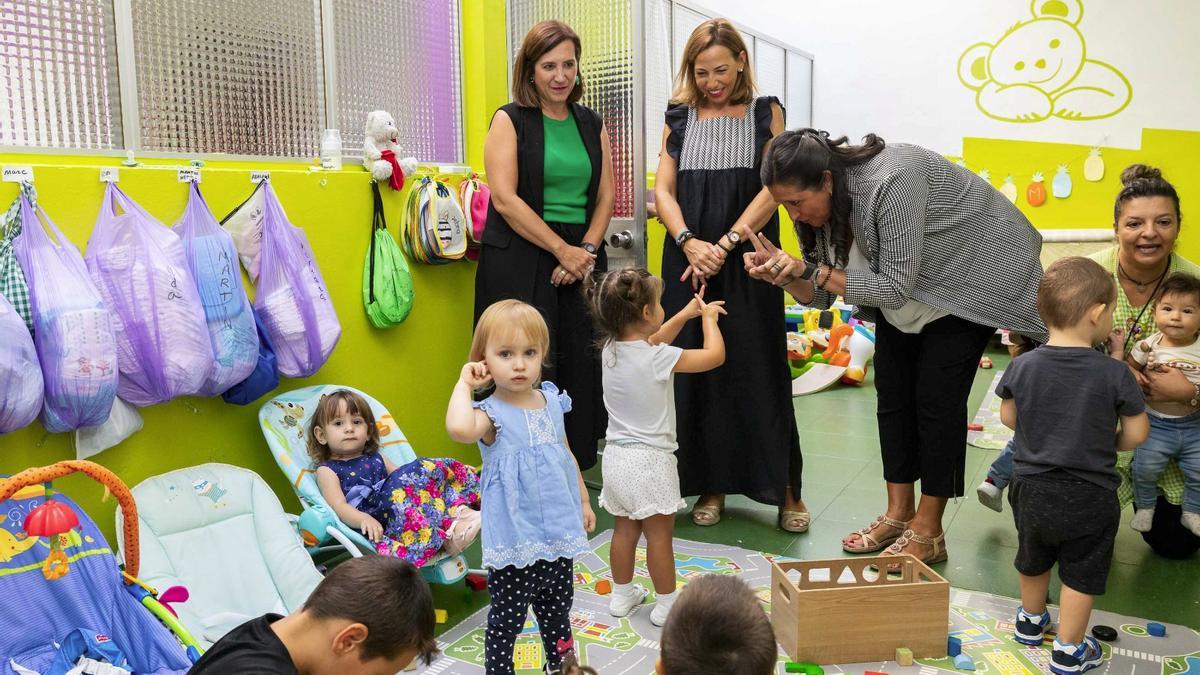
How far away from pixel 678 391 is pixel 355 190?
1.36 m

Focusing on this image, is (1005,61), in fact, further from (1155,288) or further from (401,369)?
(401,369)

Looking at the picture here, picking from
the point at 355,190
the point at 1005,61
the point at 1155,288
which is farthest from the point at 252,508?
the point at 1005,61

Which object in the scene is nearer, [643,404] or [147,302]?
[147,302]

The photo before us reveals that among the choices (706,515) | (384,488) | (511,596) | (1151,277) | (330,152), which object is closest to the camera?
(511,596)

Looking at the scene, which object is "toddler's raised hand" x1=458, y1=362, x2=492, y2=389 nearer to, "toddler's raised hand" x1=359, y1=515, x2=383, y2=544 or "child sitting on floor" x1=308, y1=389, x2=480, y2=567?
"child sitting on floor" x1=308, y1=389, x2=480, y2=567

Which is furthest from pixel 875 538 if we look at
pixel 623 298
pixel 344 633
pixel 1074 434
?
pixel 344 633

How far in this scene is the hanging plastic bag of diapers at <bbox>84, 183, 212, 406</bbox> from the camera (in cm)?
245

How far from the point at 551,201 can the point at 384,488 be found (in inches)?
48.4

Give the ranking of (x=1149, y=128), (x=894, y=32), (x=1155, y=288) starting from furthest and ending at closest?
(x=894, y=32)
(x=1149, y=128)
(x=1155, y=288)

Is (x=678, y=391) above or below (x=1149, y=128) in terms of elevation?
below

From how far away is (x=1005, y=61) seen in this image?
7.16 meters

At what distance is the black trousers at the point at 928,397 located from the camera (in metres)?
2.85

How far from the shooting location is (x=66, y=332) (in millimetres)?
2236

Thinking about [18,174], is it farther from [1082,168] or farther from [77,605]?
[1082,168]
